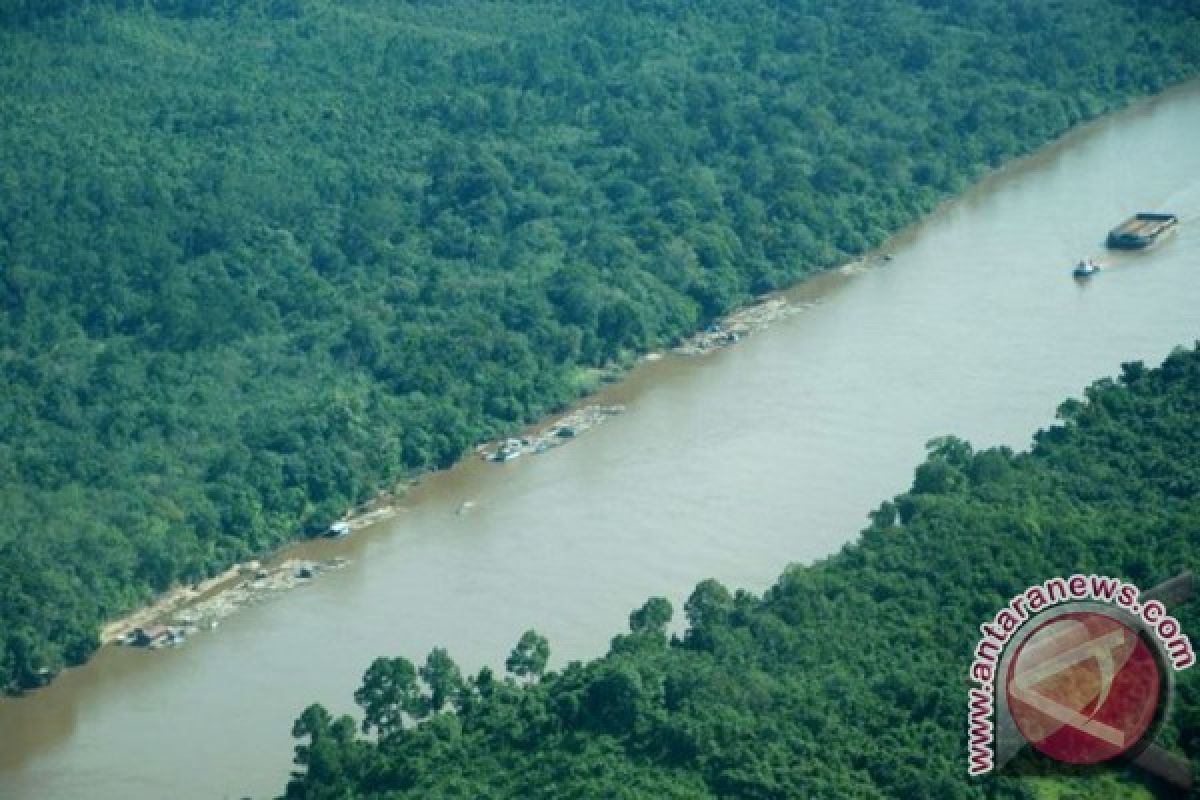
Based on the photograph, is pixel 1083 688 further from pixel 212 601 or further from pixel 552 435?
pixel 552 435

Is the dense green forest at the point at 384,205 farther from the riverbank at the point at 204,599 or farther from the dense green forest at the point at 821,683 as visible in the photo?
the dense green forest at the point at 821,683

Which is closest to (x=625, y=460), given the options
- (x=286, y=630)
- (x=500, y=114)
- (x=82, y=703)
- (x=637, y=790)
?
(x=286, y=630)

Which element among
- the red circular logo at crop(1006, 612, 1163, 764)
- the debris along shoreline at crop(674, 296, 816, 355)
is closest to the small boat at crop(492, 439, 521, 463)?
the debris along shoreline at crop(674, 296, 816, 355)

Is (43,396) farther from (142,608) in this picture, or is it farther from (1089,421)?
(1089,421)

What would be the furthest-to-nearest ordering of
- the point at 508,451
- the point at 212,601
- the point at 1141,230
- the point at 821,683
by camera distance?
the point at 1141,230 → the point at 508,451 → the point at 212,601 → the point at 821,683

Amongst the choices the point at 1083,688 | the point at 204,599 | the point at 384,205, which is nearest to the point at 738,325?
the point at 384,205
